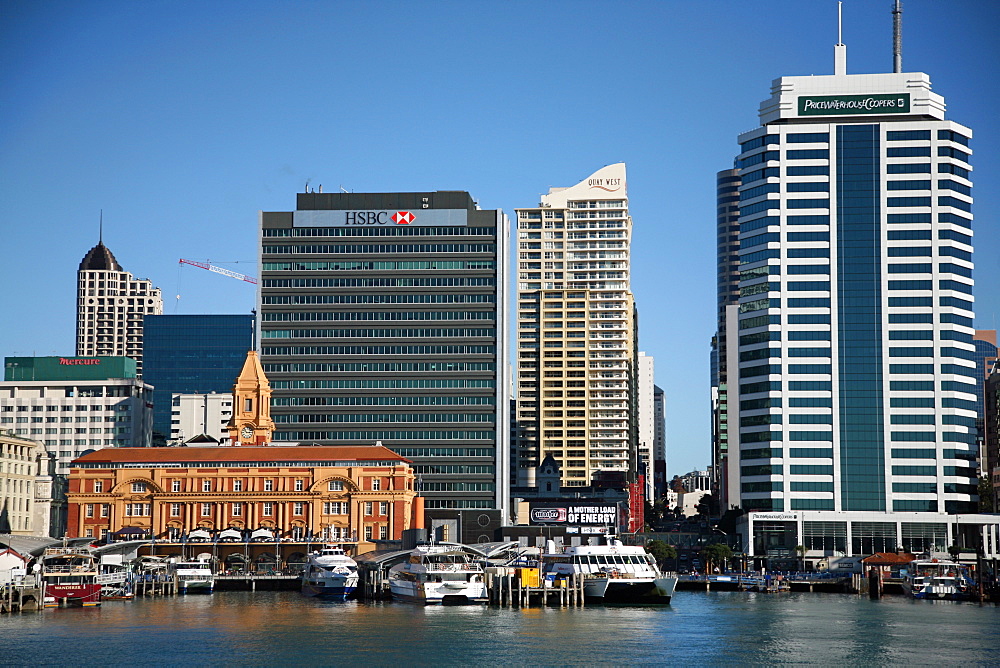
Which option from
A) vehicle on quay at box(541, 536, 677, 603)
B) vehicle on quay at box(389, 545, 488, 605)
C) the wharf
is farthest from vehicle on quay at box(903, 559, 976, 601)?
the wharf

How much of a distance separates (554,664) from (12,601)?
59025 millimetres

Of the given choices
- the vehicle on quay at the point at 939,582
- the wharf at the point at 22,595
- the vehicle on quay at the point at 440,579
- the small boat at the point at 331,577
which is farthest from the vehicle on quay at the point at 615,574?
the wharf at the point at 22,595

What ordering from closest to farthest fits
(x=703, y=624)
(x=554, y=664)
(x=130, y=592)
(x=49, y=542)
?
(x=554, y=664) < (x=703, y=624) < (x=130, y=592) < (x=49, y=542)

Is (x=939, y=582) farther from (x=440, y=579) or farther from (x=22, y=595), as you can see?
(x=22, y=595)

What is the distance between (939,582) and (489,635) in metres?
73.0

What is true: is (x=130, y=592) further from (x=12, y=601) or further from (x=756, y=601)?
(x=756, y=601)

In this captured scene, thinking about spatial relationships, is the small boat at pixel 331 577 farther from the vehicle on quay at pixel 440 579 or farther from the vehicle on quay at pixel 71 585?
the vehicle on quay at pixel 71 585

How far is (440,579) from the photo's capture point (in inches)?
5605

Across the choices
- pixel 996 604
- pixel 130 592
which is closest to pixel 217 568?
pixel 130 592

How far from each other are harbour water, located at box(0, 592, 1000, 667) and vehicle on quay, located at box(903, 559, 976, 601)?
40.3 ft

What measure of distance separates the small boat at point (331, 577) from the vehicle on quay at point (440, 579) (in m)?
5.82

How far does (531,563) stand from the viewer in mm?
158500

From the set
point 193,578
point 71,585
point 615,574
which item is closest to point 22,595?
point 71,585

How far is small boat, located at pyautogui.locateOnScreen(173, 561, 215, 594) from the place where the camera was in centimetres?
16488
